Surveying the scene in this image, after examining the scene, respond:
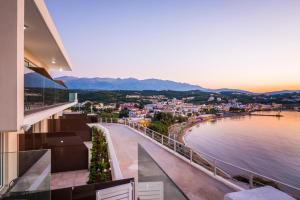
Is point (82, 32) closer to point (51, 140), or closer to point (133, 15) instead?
point (133, 15)

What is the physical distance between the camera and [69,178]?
29.1 feet

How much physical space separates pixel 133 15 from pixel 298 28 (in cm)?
1385

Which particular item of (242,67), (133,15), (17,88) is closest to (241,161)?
(242,67)

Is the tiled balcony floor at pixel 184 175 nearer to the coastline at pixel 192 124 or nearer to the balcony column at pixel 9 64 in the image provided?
the balcony column at pixel 9 64

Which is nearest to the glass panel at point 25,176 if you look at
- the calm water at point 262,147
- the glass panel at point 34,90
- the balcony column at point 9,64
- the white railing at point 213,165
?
the balcony column at point 9,64

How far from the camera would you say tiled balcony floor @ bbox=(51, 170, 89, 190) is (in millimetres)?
8243

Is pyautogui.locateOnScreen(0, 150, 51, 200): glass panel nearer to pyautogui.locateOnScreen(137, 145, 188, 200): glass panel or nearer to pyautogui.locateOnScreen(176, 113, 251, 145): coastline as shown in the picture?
pyautogui.locateOnScreen(137, 145, 188, 200): glass panel

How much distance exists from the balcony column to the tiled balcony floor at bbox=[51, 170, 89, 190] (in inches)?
202

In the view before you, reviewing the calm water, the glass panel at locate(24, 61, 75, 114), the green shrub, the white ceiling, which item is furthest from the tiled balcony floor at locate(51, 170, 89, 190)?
the calm water

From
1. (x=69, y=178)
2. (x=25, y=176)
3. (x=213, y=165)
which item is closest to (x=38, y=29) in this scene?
(x=25, y=176)

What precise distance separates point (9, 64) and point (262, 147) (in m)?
57.0

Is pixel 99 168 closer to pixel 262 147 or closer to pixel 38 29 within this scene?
pixel 38 29

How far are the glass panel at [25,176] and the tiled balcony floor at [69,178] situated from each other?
409 cm

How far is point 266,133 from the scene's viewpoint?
6650 cm
